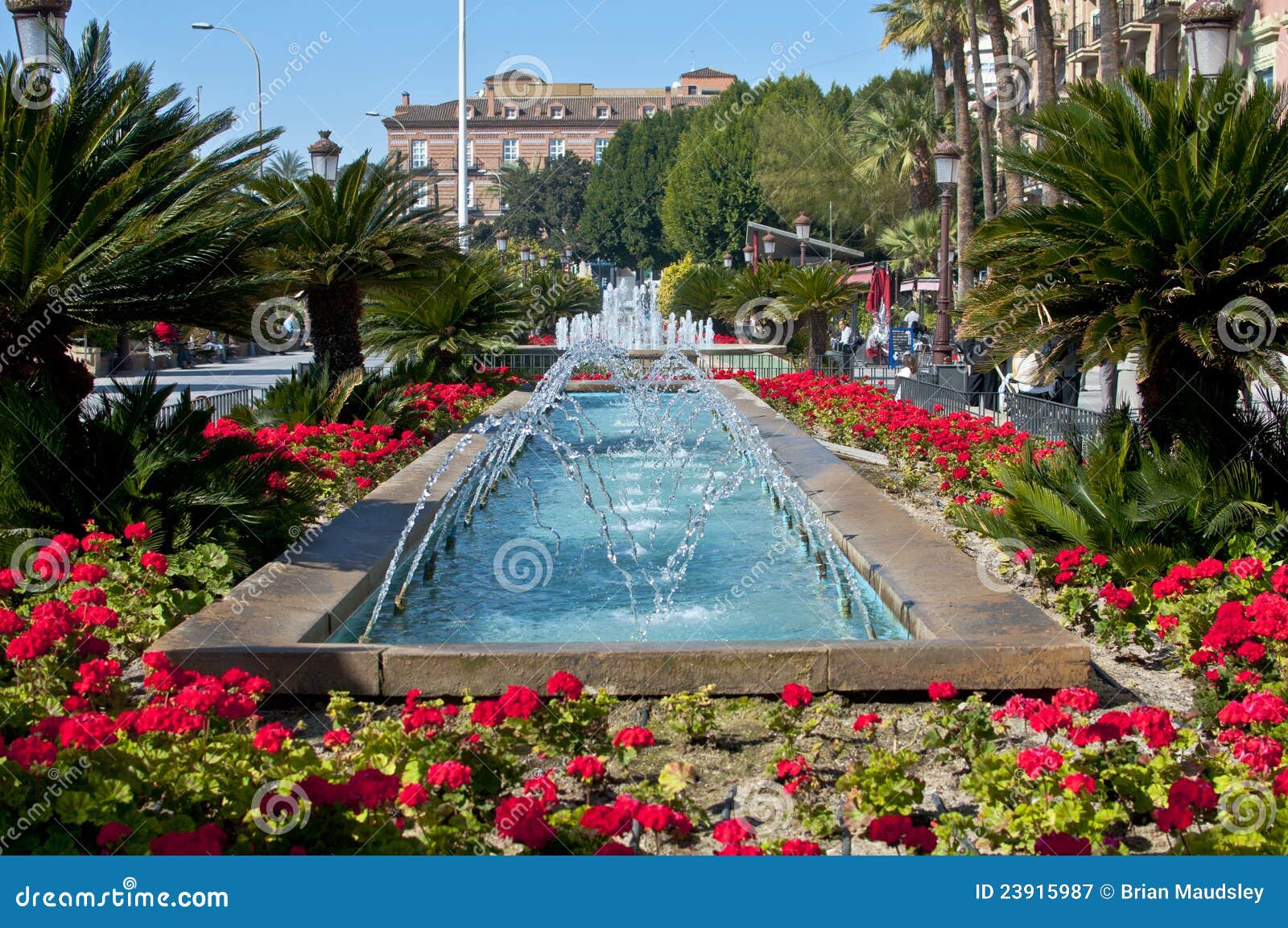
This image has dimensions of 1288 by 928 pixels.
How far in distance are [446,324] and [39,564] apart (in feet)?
40.6

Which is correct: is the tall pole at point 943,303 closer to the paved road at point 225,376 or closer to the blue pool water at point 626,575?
the blue pool water at point 626,575

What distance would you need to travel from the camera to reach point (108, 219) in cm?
694

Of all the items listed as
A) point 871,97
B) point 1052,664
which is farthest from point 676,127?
point 1052,664

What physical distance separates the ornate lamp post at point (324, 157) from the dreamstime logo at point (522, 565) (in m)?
6.71

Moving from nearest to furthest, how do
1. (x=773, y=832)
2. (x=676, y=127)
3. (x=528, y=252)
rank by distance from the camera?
1. (x=773, y=832)
2. (x=528, y=252)
3. (x=676, y=127)

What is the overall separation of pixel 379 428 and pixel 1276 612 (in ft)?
25.5

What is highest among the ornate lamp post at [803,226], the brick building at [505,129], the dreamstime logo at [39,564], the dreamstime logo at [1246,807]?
the brick building at [505,129]

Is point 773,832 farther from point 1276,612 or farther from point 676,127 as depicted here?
point 676,127

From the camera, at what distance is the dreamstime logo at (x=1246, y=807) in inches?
142

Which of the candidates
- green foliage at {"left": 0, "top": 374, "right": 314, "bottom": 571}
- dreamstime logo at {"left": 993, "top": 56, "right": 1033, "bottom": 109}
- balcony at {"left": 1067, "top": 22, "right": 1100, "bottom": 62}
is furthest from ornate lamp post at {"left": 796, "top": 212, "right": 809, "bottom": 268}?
green foliage at {"left": 0, "top": 374, "right": 314, "bottom": 571}

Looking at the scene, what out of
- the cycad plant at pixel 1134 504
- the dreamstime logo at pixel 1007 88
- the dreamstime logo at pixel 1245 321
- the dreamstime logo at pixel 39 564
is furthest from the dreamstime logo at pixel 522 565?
the dreamstime logo at pixel 1007 88

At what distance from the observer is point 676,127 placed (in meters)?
78.3
